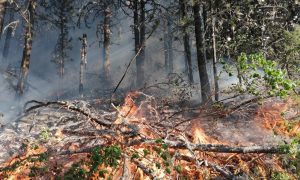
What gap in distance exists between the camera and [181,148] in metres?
6.34

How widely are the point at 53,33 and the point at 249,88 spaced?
45606 millimetres

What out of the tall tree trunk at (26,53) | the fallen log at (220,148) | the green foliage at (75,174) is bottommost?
the green foliage at (75,174)

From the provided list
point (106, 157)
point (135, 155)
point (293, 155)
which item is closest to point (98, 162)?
point (106, 157)

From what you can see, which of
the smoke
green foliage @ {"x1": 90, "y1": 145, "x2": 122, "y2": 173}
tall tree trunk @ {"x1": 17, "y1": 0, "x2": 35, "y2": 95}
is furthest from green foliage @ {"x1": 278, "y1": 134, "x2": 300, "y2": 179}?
the smoke

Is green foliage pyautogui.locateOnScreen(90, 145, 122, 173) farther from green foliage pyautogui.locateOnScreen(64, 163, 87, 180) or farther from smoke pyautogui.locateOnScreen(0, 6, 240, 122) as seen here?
smoke pyautogui.locateOnScreen(0, 6, 240, 122)

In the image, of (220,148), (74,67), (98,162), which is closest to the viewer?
(98,162)

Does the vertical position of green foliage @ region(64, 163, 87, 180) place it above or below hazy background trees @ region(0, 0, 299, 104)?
below

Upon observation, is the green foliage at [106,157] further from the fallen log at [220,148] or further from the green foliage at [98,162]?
the fallen log at [220,148]

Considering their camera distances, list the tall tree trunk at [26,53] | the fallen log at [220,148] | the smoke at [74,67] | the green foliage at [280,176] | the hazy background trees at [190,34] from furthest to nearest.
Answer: the smoke at [74,67]
the tall tree trunk at [26,53]
the hazy background trees at [190,34]
the fallen log at [220,148]
the green foliage at [280,176]

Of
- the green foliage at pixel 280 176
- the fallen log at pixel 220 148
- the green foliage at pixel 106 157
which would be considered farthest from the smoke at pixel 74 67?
the green foliage at pixel 106 157

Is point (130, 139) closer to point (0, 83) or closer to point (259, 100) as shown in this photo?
point (259, 100)

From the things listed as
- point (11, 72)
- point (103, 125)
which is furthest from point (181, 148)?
point (11, 72)

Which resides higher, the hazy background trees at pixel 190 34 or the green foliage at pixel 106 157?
the hazy background trees at pixel 190 34

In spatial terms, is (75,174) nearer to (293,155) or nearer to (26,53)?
(293,155)
